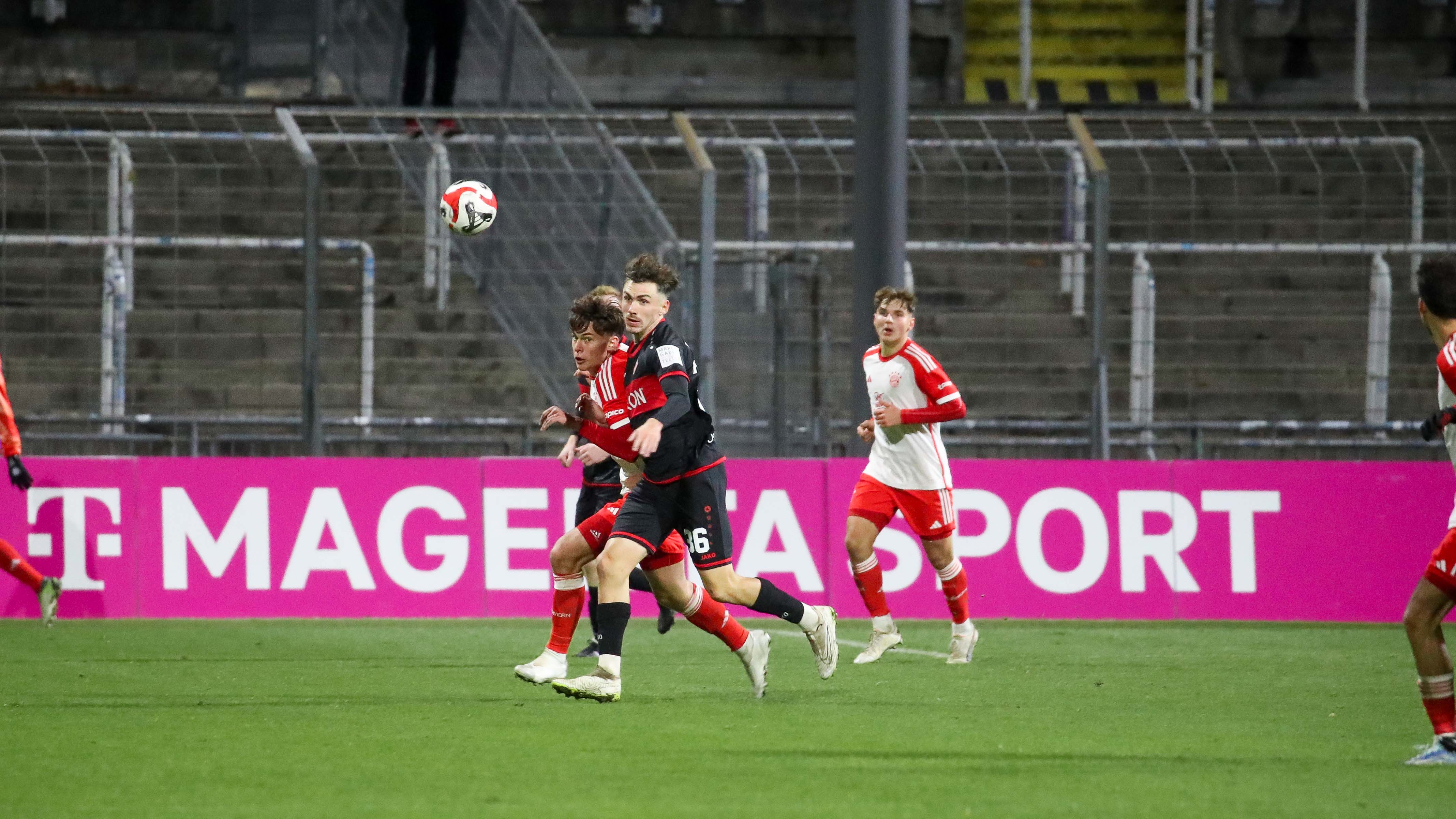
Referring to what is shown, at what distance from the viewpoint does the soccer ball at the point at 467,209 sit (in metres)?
11.3

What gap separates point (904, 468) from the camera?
11555 millimetres

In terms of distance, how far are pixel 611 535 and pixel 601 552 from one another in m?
0.88

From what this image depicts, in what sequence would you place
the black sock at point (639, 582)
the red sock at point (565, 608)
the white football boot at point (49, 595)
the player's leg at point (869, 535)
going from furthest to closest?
the white football boot at point (49, 595)
the black sock at point (639, 582)
the player's leg at point (869, 535)
the red sock at point (565, 608)

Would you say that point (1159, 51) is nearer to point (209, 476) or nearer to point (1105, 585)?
point (1105, 585)

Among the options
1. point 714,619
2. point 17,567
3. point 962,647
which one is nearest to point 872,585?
point 962,647

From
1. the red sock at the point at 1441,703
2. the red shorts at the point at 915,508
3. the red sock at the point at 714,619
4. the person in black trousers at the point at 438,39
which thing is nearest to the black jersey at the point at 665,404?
the red sock at the point at 714,619

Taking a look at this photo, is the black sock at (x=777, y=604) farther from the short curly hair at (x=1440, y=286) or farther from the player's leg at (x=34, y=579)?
the player's leg at (x=34, y=579)

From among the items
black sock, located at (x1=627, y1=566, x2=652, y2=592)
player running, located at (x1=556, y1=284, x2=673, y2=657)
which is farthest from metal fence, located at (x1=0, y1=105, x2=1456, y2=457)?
player running, located at (x1=556, y1=284, x2=673, y2=657)

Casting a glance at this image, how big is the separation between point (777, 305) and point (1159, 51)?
12.9m

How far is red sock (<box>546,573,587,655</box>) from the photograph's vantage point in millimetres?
9430

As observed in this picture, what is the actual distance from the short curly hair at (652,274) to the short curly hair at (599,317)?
50cm

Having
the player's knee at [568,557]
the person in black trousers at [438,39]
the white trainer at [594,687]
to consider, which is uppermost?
the person in black trousers at [438,39]

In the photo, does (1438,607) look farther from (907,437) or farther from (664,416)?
(907,437)

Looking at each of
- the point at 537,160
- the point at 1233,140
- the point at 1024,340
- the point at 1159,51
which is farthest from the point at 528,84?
the point at 1159,51
